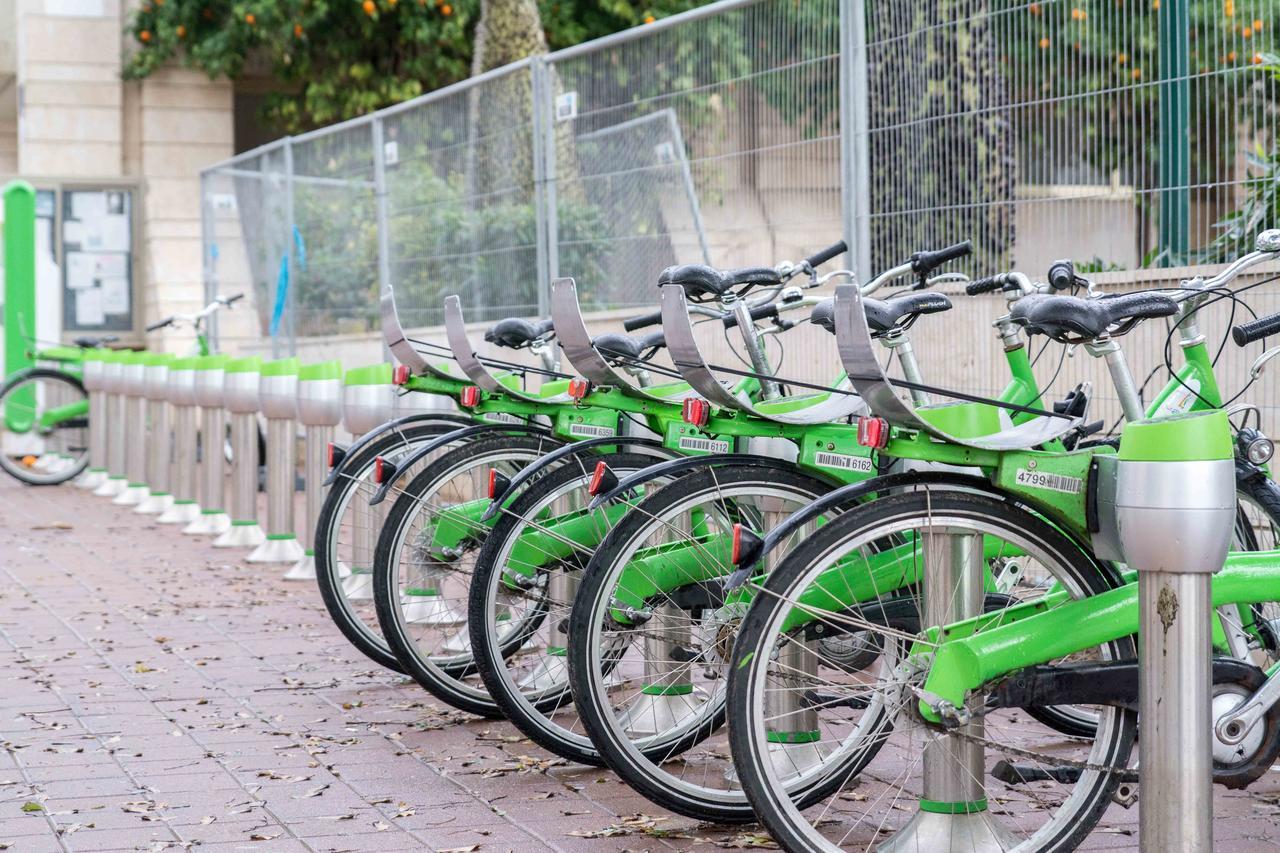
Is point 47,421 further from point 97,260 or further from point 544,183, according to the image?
point 97,260

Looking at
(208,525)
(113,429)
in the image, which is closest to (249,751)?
(208,525)

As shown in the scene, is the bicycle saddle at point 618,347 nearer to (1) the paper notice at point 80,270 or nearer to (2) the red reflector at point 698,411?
(2) the red reflector at point 698,411

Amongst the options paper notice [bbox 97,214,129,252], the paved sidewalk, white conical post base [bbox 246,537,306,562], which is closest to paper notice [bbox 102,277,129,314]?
paper notice [bbox 97,214,129,252]

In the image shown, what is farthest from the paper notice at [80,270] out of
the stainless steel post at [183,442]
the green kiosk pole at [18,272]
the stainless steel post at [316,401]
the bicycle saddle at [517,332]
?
the bicycle saddle at [517,332]

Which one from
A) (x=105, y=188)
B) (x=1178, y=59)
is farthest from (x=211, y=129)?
(x=1178, y=59)

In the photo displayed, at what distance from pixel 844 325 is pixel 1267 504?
1.39 meters

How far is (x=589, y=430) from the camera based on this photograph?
5.24 meters

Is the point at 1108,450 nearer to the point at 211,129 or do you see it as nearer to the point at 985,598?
the point at 985,598

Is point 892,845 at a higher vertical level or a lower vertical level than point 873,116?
lower

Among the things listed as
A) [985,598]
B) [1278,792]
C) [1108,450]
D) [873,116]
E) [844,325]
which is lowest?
[1278,792]

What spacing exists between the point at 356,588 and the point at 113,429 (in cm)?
704

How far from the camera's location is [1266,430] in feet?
18.6

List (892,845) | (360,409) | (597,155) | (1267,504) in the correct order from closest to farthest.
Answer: (892,845) < (1267,504) < (360,409) < (597,155)

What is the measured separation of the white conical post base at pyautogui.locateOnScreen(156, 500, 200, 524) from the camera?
434 inches
